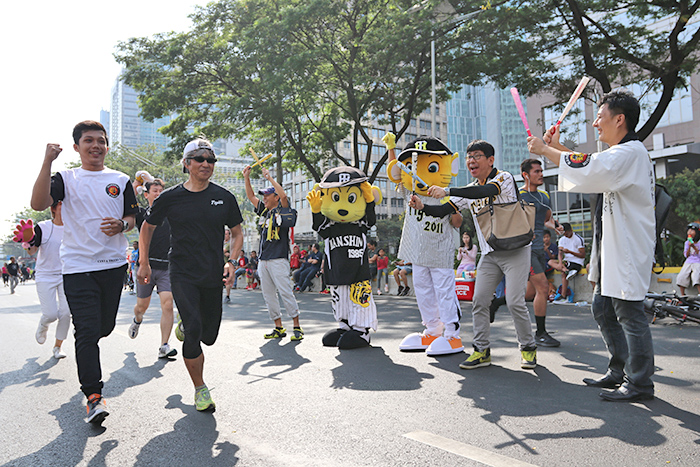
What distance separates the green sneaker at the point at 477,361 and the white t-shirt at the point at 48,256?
15.7 feet

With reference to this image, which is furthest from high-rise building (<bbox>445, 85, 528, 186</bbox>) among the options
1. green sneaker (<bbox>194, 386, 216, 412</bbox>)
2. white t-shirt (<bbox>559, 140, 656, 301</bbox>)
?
green sneaker (<bbox>194, 386, 216, 412</bbox>)

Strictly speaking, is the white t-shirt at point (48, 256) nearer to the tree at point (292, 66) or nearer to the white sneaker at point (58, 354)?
the white sneaker at point (58, 354)

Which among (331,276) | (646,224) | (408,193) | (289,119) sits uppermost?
(289,119)

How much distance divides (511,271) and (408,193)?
164 centimetres

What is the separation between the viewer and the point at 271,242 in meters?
7.24

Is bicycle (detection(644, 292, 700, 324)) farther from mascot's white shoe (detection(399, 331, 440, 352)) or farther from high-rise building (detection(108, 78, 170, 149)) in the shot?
high-rise building (detection(108, 78, 170, 149))

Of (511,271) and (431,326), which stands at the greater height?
(511,271)

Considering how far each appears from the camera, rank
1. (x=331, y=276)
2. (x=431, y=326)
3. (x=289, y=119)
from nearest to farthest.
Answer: (x=431, y=326) → (x=331, y=276) → (x=289, y=119)

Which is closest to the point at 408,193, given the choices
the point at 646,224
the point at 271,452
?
the point at 646,224

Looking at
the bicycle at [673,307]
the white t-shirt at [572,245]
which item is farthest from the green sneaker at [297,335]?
the white t-shirt at [572,245]

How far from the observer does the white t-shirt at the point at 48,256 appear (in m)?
6.46

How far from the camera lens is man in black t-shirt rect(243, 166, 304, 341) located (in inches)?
283

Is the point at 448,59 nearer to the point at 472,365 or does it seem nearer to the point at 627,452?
the point at 472,365

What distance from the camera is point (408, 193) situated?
20.0ft
